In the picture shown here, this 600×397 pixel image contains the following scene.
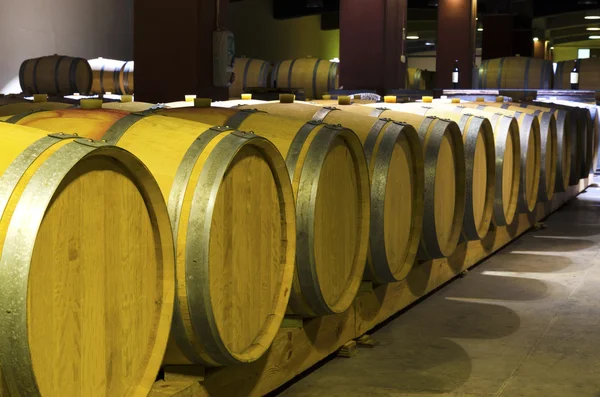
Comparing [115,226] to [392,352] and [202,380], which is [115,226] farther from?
[392,352]

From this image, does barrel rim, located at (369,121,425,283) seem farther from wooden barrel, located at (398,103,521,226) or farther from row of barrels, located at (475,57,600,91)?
row of barrels, located at (475,57,600,91)

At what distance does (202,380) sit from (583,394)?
1704 millimetres

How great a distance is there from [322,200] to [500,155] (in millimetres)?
3223

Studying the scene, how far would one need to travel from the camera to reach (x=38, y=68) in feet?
45.6

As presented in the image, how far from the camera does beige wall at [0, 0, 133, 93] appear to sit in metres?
16.9

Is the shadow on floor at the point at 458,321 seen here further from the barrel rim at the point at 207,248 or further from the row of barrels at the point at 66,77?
the row of barrels at the point at 66,77

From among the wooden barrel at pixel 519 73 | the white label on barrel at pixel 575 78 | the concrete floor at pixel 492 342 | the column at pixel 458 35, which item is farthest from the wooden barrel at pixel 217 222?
the column at pixel 458 35

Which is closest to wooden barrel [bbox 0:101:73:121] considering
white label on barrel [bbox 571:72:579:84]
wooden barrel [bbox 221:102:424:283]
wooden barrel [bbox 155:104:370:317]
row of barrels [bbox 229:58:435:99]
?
wooden barrel [bbox 155:104:370:317]

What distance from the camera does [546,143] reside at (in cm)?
827

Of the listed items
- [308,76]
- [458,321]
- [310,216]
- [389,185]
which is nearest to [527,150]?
[458,321]

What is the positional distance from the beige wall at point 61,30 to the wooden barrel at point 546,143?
10.9m

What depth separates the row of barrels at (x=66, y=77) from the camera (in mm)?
13633

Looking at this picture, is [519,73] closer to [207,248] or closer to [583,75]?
[583,75]

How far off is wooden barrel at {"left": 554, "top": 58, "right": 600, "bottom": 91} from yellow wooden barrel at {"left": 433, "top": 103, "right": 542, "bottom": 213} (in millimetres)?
9360
